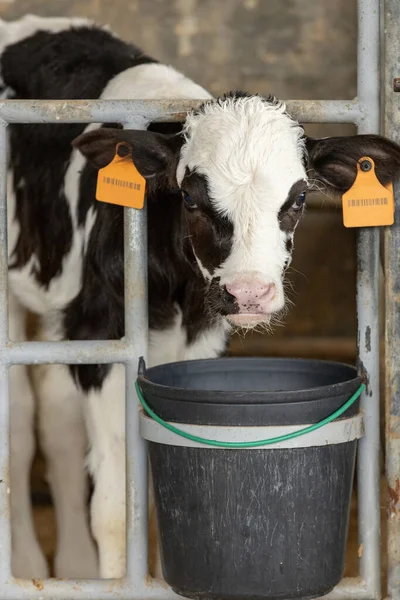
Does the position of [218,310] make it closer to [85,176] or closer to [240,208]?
[240,208]

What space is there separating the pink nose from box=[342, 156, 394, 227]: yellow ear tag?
34 cm

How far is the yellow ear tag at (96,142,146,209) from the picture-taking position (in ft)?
7.89

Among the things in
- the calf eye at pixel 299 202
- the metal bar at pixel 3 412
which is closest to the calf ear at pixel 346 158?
the calf eye at pixel 299 202

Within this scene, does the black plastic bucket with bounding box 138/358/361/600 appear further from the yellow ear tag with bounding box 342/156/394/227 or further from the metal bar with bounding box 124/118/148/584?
the yellow ear tag with bounding box 342/156/394/227

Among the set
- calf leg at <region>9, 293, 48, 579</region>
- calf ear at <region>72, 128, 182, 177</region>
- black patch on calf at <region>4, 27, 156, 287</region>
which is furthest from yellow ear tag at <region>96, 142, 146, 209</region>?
calf leg at <region>9, 293, 48, 579</region>

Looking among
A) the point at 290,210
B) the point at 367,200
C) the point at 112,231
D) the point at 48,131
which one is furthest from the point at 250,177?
the point at 48,131

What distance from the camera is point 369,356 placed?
91.7 inches

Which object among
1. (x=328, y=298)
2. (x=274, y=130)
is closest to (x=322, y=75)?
(x=328, y=298)

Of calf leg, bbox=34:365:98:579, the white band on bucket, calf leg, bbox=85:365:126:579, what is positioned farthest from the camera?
calf leg, bbox=34:365:98:579

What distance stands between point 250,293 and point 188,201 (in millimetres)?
424

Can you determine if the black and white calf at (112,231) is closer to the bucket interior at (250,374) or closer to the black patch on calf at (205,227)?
the black patch on calf at (205,227)

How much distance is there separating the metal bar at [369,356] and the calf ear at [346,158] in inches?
2.7

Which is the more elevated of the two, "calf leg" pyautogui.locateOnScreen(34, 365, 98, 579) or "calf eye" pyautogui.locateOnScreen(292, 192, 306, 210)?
"calf eye" pyautogui.locateOnScreen(292, 192, 306, 210)

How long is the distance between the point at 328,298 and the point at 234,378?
4.00m
